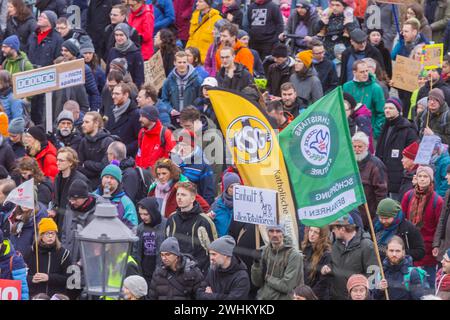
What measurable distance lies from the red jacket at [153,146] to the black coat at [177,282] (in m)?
3.15

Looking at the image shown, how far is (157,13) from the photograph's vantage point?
23312mm

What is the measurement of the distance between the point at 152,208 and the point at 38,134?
2569 millimetres

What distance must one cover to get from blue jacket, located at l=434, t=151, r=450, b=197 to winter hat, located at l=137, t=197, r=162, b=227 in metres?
3.18

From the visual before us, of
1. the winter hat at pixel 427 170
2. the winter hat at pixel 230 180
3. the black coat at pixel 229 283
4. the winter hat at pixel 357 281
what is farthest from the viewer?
the winter hat at pixel 427 170

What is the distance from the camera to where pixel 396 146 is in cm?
1836

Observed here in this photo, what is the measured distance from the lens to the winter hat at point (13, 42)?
21.0m

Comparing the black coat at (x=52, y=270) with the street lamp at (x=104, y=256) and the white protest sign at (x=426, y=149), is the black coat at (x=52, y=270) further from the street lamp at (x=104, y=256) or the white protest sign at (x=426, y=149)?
the white protest sign at (x=426, y=149)

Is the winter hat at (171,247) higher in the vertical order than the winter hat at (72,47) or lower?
lower

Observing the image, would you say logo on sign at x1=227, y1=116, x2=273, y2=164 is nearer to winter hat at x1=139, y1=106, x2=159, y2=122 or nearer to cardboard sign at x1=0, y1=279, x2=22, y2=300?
winter hat at x1=139, y1=106, x2=159, y2=122

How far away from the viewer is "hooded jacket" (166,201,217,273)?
51.4 ft

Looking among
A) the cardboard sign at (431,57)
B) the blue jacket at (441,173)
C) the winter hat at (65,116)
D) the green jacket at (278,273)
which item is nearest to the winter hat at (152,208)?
the green jacket at (278,273)

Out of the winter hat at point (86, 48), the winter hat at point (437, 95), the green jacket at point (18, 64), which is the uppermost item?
the winter hat at point (86, 48)

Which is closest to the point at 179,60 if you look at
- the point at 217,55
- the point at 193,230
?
the point at 217,55
